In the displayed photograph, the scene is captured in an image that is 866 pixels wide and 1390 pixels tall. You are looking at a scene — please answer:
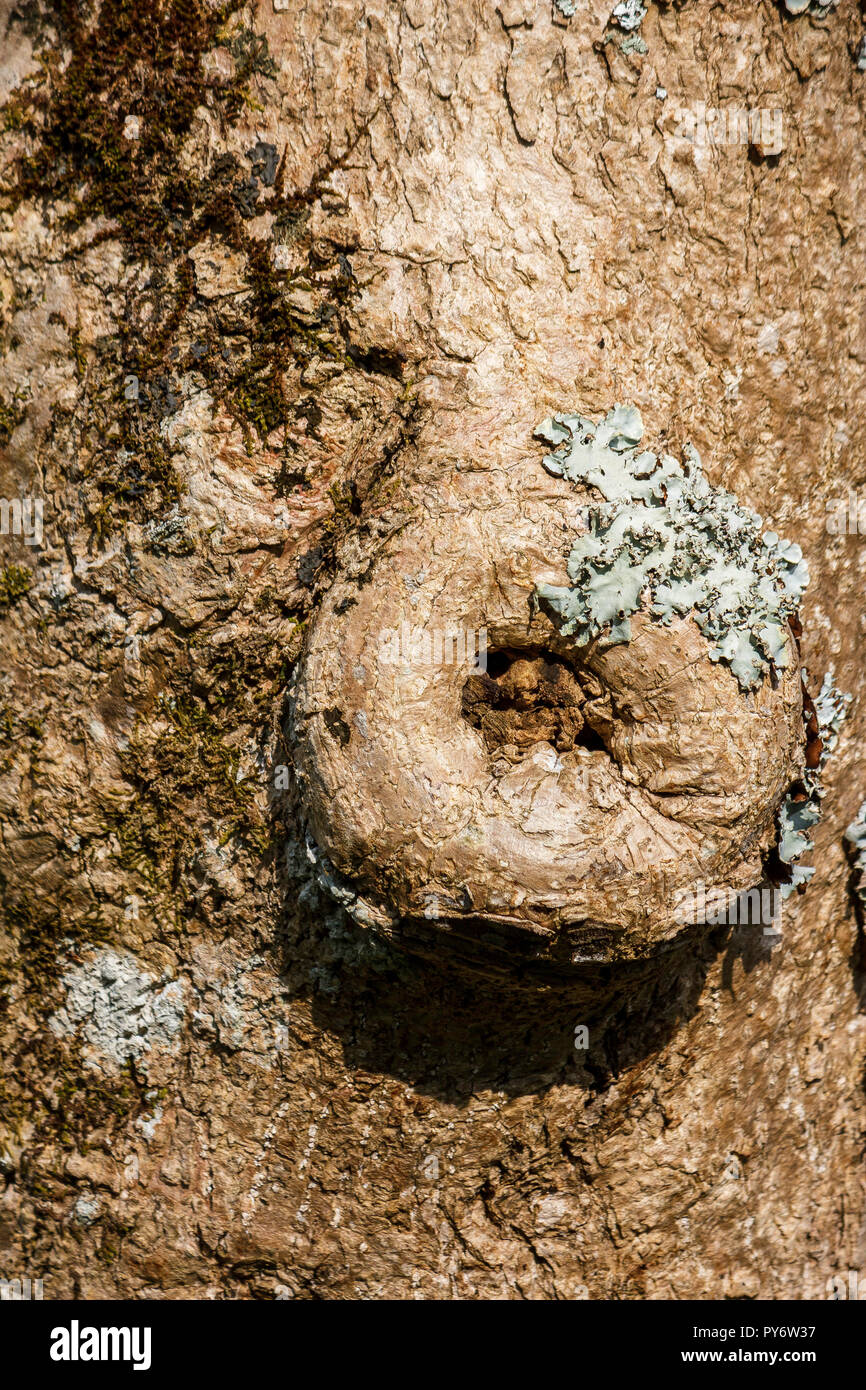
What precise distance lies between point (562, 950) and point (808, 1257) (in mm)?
1548

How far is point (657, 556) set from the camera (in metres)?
1.88

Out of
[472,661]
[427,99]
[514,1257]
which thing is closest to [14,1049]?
[514,1257]

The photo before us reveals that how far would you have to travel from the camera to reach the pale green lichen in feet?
6.13

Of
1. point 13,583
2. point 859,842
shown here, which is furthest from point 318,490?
point 859,842

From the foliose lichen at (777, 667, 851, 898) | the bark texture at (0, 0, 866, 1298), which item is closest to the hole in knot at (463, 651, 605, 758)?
the bark texture at (0, 0, 866, 1298)

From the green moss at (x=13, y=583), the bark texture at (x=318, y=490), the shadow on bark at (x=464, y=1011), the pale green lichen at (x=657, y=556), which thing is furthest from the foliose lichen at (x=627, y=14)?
the shadow on bark at (x=464, y=1011)

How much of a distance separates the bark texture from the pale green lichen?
0.40 feet

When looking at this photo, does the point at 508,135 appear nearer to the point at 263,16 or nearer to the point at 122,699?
the point at 263,16

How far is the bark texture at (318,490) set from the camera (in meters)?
2.06

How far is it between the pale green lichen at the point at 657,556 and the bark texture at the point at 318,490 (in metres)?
0.12

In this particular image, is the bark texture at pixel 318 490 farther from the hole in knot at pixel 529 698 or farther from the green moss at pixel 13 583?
the hole in knot at pixel 529 698

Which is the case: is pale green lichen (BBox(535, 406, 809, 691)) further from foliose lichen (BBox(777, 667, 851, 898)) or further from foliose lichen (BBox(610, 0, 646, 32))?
foliose lichen (BBox(610, 0, 646, 32))

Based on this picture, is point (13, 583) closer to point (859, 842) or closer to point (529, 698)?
point (529, 698)

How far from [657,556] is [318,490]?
72cm
